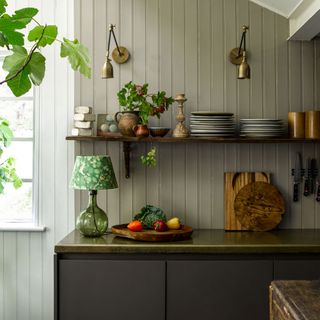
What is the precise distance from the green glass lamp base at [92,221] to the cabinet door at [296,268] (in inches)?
41.2

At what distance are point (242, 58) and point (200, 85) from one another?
0.33 metres

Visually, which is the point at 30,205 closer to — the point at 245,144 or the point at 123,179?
the point at 123,179

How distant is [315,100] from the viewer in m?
3.55

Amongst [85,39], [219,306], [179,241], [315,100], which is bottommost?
[219,306]

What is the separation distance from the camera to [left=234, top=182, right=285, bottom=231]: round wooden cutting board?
3.49 metres

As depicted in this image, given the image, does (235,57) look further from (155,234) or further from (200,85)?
(155,234)

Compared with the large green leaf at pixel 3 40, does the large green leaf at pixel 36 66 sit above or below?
below

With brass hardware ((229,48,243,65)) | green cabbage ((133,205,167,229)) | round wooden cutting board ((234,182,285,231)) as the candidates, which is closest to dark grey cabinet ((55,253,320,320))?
green cabbage ((133,205,167,229))

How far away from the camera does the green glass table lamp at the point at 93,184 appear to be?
3.18 meters

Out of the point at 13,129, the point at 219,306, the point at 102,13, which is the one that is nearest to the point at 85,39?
the point at 102,13

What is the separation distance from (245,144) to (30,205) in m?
1.61

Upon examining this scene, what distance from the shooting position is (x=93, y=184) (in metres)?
3.17

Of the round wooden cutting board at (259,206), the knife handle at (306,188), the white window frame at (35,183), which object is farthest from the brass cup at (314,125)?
the white window frame at (35,183)

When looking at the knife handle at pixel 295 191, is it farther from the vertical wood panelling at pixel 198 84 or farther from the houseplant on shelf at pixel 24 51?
the houseplant on shelf at pixel 24 51
